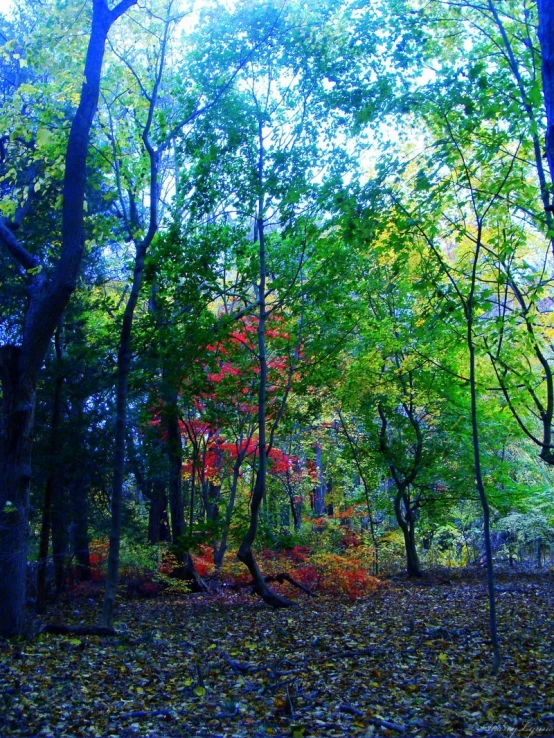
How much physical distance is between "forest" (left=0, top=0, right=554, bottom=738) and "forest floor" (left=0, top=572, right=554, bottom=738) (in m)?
0.04

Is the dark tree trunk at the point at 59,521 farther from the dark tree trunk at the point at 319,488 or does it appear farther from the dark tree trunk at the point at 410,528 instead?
the dark tree trunk at the point at 319,488

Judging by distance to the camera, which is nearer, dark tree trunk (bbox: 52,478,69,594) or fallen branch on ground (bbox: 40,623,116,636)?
fallen branch on ground (bbox: 40,623,116,636)

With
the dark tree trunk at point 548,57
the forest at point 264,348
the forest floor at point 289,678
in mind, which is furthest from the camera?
the forest at point 264,348

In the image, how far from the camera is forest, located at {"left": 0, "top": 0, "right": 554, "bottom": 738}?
5027 mm

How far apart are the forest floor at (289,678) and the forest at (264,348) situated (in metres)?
0.04

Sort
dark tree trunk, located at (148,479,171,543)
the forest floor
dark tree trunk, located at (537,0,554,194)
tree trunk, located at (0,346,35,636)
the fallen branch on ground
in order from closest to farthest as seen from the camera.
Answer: dark tree trunk, located at (537,0,554,194)
the forest floor
tree trunk, located at (0,346,35,636)
the fallen branch on ground
dark tree trunk, located at (148,479,171,543)

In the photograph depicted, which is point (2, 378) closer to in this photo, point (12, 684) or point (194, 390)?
point (12, 684)

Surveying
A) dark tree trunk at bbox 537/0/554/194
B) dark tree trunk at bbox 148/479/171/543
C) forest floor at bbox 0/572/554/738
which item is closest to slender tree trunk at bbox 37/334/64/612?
forest floor at bbox 0/572/554/738

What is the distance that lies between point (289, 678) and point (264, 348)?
18.5ft

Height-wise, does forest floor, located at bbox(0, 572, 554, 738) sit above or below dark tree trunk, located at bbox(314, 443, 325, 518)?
Result: below

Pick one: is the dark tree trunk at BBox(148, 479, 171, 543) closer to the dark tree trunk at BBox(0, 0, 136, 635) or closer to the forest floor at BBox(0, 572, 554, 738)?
the forest floor at BBox(0, 572, 554, 738)

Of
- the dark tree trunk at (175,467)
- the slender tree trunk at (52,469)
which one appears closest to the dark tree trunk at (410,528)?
the dark tree trunk at (175,467)

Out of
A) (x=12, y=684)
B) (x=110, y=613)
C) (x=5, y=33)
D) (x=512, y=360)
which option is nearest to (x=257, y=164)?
(x=512, y=360)

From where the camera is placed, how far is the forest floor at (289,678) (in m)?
3.88
